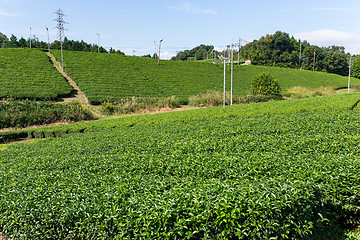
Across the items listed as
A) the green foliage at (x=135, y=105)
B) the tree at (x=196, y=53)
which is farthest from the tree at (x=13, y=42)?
the green foliage at (x=135, y=105)

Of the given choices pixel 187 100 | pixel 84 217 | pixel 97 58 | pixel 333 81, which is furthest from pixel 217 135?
pixel 333 81

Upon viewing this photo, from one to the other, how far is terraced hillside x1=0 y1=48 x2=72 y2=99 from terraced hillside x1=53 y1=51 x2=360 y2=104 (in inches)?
137

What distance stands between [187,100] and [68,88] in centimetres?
1830

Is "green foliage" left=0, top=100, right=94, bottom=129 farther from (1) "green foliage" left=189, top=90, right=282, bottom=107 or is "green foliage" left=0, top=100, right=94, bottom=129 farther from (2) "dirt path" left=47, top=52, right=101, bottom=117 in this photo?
(1) "green foliage" left=189, top=90, right=282, bottom=107

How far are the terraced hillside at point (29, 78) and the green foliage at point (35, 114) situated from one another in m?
3.97

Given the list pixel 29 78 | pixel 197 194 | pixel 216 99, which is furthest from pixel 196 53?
pixel 197 194

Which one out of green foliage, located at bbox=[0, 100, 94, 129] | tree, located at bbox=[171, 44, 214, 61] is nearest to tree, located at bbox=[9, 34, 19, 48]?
tree, located at bbox=[171, 44, 214, 61]

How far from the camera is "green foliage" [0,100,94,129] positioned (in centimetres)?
2681

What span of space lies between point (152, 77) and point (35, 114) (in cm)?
2868

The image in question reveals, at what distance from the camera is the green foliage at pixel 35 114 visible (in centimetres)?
2681

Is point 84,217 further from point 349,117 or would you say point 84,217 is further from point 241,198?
point 349,117

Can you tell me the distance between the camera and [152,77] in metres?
53.7

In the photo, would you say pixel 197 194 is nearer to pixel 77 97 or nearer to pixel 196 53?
pixel 77 97

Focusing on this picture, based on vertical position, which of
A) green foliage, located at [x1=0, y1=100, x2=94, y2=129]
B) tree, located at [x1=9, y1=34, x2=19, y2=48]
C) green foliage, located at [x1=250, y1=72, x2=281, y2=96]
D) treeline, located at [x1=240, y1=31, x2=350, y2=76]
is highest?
tree, located at [x1=9, y1=34, x2=19, y2=48]
